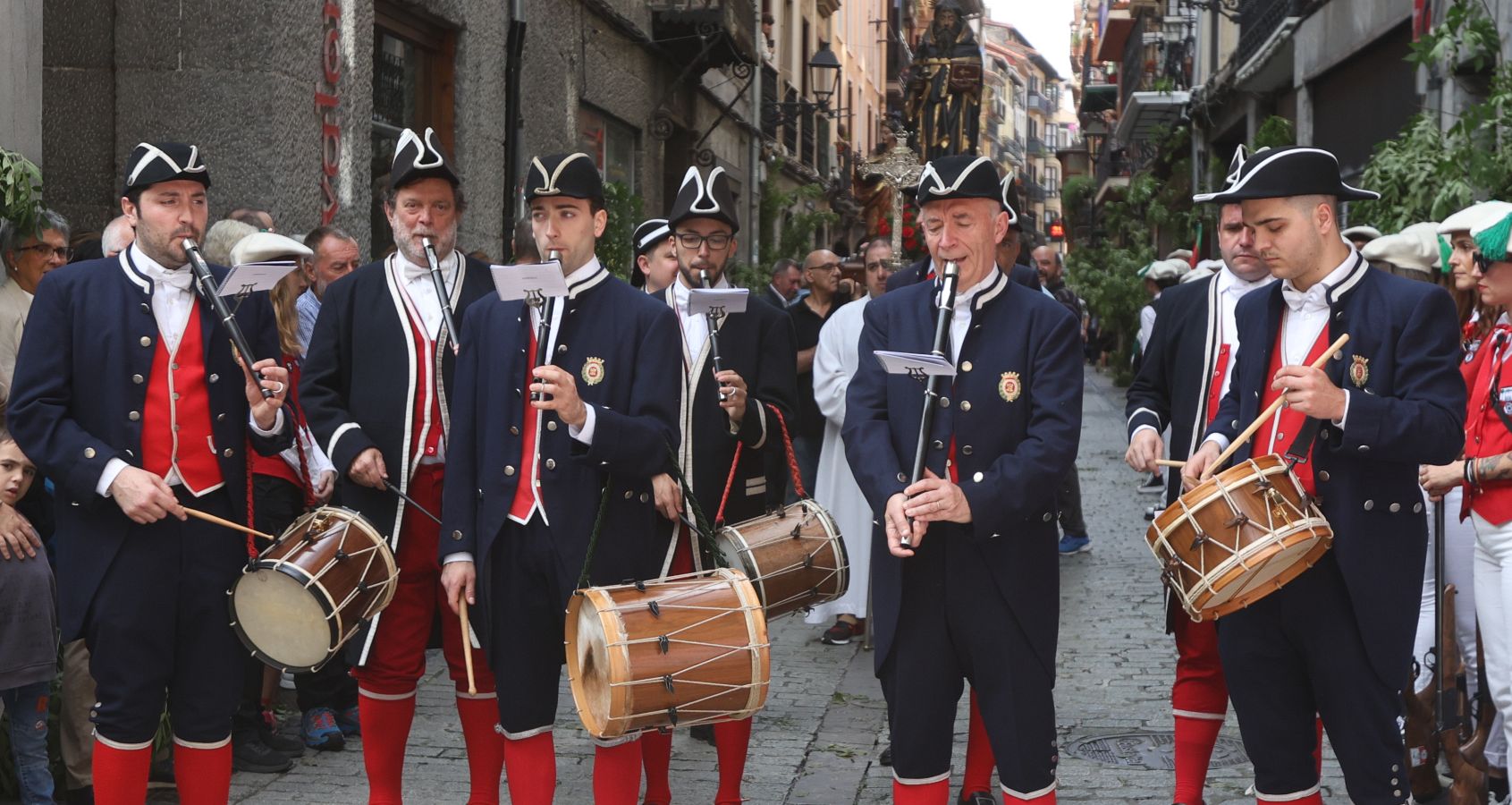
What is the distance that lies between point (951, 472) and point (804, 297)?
7.09 metres

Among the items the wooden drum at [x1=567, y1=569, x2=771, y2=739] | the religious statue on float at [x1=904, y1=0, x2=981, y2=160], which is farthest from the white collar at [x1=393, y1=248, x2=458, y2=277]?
the religious statue on float at [x1=904, y1=0, x2=981, y2=160]

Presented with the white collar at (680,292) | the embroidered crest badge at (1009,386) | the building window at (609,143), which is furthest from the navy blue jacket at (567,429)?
the building window at (609,143)

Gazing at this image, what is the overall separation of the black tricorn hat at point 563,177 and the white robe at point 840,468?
3693mm

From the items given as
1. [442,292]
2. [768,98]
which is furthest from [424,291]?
[768,98]

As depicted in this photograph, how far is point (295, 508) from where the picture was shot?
6.76m

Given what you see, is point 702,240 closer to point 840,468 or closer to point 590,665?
point 590,665

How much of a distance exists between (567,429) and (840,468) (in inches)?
176

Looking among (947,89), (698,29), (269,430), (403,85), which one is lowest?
(269,430)

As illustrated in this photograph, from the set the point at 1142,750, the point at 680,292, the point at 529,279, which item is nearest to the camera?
the point at 529,279

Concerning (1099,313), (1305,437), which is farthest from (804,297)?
(1099,313)

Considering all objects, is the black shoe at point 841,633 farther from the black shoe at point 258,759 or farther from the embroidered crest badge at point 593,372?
the embroidered crest badge at point 593,372

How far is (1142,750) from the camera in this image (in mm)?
6949

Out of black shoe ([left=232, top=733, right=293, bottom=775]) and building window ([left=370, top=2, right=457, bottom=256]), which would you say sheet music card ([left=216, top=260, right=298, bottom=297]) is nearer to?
black shoe ([left=232, top=733, right=293, bottom=775])

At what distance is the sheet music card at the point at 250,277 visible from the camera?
15.6ft
